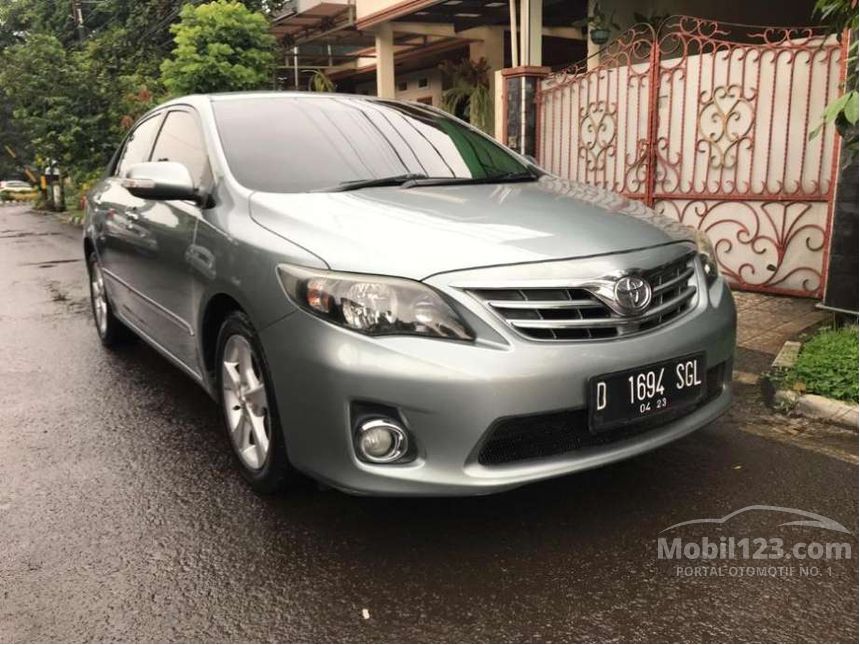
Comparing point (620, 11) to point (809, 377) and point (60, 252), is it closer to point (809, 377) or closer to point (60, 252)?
point (809, 377)

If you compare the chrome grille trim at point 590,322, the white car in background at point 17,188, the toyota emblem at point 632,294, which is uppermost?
the toyota emblem at point 632,294

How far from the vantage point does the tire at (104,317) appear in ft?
17.3

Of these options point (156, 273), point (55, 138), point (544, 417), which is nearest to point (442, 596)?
point (544, 417)

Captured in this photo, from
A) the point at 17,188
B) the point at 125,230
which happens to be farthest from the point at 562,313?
the point at 17,188

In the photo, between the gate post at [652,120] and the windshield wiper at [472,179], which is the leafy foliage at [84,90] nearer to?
the gate post at [652,120]

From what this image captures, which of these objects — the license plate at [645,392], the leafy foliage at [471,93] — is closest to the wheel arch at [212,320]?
the license plate at [645,392]

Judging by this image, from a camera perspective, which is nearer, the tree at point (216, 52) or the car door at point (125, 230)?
the car door at point (125, 230)

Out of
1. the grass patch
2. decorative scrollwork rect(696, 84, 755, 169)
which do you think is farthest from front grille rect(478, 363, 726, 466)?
decorative scrollwork rect(696, 84, 755, 169)

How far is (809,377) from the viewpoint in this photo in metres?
4.00

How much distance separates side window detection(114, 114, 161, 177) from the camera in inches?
177

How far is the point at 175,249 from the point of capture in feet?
11.4

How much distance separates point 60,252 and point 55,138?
20.0 feet

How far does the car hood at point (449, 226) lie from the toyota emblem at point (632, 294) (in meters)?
0.14

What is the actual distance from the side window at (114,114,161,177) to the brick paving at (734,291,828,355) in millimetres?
3721
